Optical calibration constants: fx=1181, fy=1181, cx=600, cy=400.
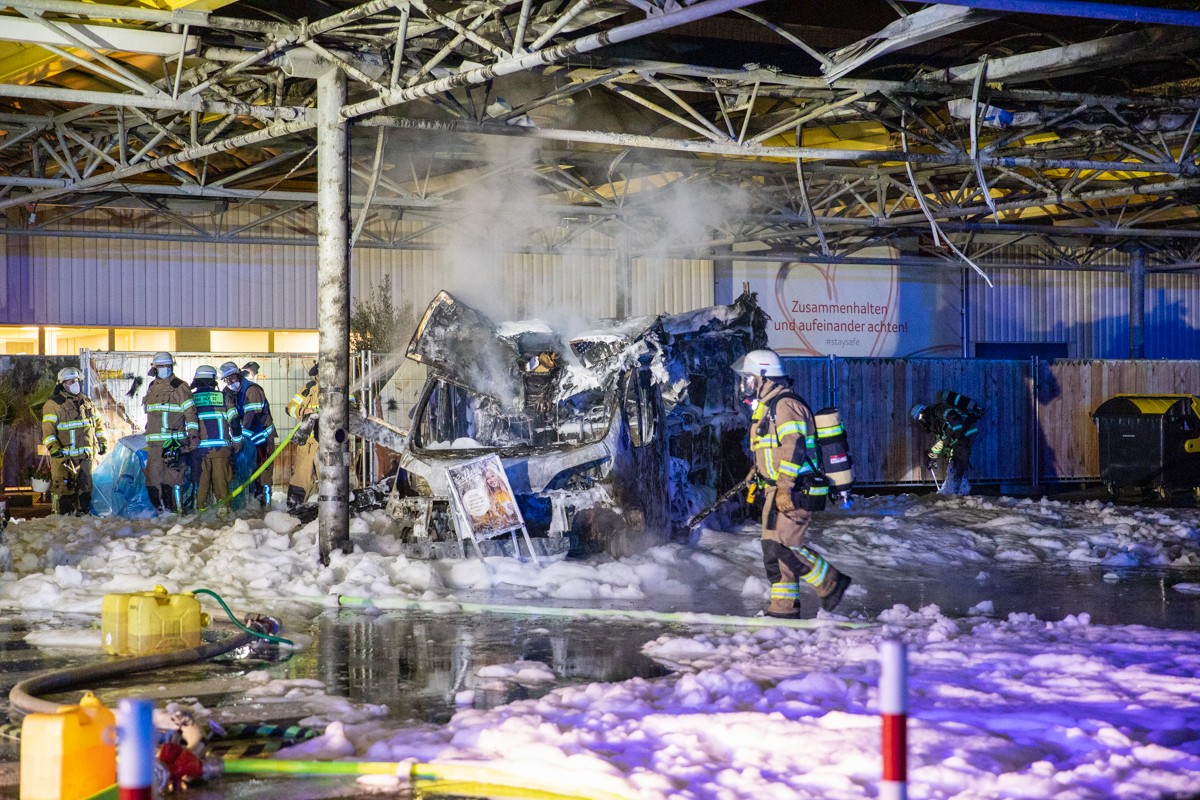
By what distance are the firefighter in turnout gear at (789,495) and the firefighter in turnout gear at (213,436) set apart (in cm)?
835

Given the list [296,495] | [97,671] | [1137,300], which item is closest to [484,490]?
[97,671]

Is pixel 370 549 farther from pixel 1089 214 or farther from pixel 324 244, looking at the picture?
pixel 1089 214

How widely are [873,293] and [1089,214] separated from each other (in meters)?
5.90

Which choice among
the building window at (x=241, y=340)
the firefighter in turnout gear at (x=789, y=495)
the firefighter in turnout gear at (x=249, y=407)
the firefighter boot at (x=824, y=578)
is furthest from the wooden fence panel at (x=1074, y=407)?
the building window at (x=241, y=340)

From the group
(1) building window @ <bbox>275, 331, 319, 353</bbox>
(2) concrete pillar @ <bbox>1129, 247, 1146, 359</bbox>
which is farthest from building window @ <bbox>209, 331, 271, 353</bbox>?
A: (2) concrete pillar @ <bbox>1129, 247, 1146, 359</bbox>

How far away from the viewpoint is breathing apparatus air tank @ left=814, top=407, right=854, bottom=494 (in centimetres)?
834

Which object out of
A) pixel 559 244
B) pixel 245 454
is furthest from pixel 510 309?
pixel 245 454

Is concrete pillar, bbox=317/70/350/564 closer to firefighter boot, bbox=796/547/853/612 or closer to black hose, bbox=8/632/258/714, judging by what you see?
black hose, bbox=8/632/258/714

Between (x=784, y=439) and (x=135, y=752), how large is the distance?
614 cm

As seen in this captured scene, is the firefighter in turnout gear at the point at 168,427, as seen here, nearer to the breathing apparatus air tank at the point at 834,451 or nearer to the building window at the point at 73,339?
the breathing apparatus air tank at the point at 834,451

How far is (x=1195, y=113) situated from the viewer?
13031 mm

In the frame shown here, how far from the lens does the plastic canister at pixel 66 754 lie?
3.97 metres

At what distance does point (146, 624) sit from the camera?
279 inches

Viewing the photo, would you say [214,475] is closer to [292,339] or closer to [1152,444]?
[292,339]
